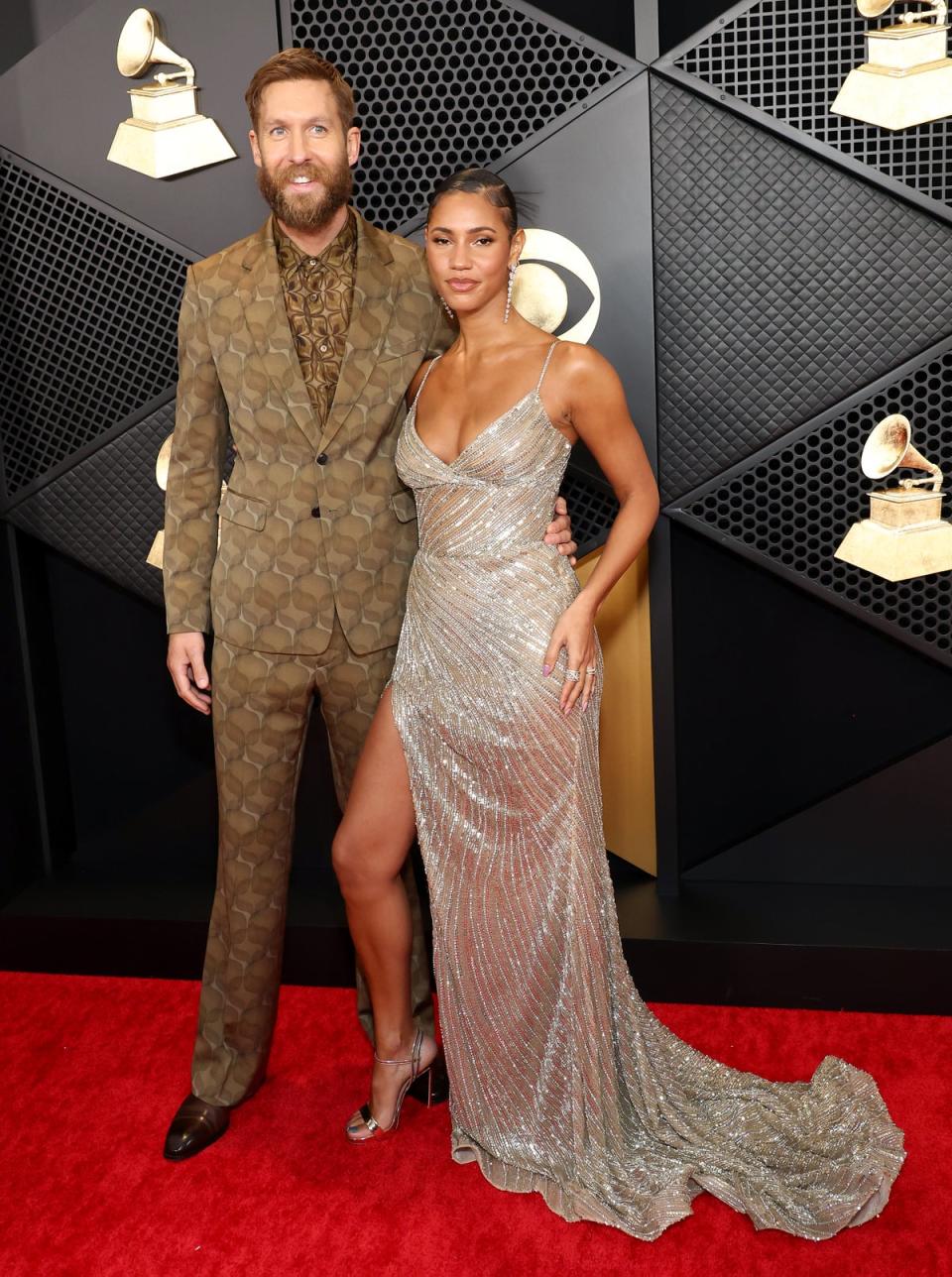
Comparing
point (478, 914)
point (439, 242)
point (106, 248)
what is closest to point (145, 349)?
point (106, 248)

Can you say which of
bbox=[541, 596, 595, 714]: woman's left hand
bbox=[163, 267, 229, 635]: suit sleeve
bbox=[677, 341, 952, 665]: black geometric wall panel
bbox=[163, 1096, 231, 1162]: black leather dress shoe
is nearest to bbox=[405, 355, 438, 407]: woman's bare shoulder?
bbox=[163, 267, 229, 635]: suit sleeve

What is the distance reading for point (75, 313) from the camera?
3650 mm

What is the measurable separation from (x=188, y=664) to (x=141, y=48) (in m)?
1.50

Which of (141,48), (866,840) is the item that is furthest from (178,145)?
(866,840)

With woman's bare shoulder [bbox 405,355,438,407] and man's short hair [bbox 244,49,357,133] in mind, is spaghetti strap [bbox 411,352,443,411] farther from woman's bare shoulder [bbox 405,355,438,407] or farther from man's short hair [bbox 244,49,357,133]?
man's short hair [bbox 244,49,357,133]

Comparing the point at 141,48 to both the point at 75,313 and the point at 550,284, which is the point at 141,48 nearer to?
the point at 75,313

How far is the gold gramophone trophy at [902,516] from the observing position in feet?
10.9

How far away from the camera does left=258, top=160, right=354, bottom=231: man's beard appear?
265cm

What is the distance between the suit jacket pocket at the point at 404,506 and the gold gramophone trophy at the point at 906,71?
1.36 m

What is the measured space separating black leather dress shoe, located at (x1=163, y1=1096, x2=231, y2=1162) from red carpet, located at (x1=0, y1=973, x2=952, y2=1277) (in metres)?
0.03

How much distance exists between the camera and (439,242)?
2600 millimetres

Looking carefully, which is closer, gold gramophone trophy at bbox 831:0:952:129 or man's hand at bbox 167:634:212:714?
man's hand at bbox 167:634:212:714

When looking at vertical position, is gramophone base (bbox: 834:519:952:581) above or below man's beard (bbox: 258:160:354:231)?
below

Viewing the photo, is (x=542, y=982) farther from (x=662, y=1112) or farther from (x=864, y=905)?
(x=864, y=905)
